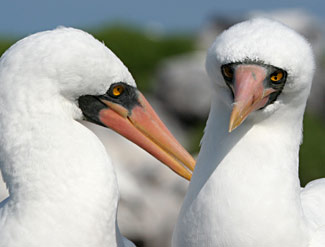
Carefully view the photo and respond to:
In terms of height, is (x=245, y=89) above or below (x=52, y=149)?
above

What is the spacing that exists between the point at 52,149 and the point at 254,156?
48.5 inches

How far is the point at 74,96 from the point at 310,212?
5.81 feet

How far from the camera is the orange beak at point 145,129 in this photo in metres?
5.01

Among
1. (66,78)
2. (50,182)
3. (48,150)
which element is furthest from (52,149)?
(66,78)

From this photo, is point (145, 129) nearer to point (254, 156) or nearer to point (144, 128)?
point (144, 128)

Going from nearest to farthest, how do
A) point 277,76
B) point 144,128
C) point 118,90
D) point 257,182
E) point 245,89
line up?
point 245,89 < point 277,76 < point 257,182 < point 118,90 < point 144,128

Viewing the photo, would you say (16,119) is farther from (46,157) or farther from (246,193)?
(246,193)

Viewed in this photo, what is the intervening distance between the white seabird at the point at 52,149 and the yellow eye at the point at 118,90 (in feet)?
0.64

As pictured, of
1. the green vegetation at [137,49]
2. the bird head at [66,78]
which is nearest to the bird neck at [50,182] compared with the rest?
the bird head at [66,78]

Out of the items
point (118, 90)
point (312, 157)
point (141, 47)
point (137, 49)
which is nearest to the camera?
point (118, 90)

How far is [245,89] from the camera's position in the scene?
439 centimetres

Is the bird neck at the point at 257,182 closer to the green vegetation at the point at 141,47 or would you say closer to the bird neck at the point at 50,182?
the bird neck at the point at 50,182

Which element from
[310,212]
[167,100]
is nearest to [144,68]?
[167,100]

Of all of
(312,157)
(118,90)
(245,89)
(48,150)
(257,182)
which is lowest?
(312,157)
